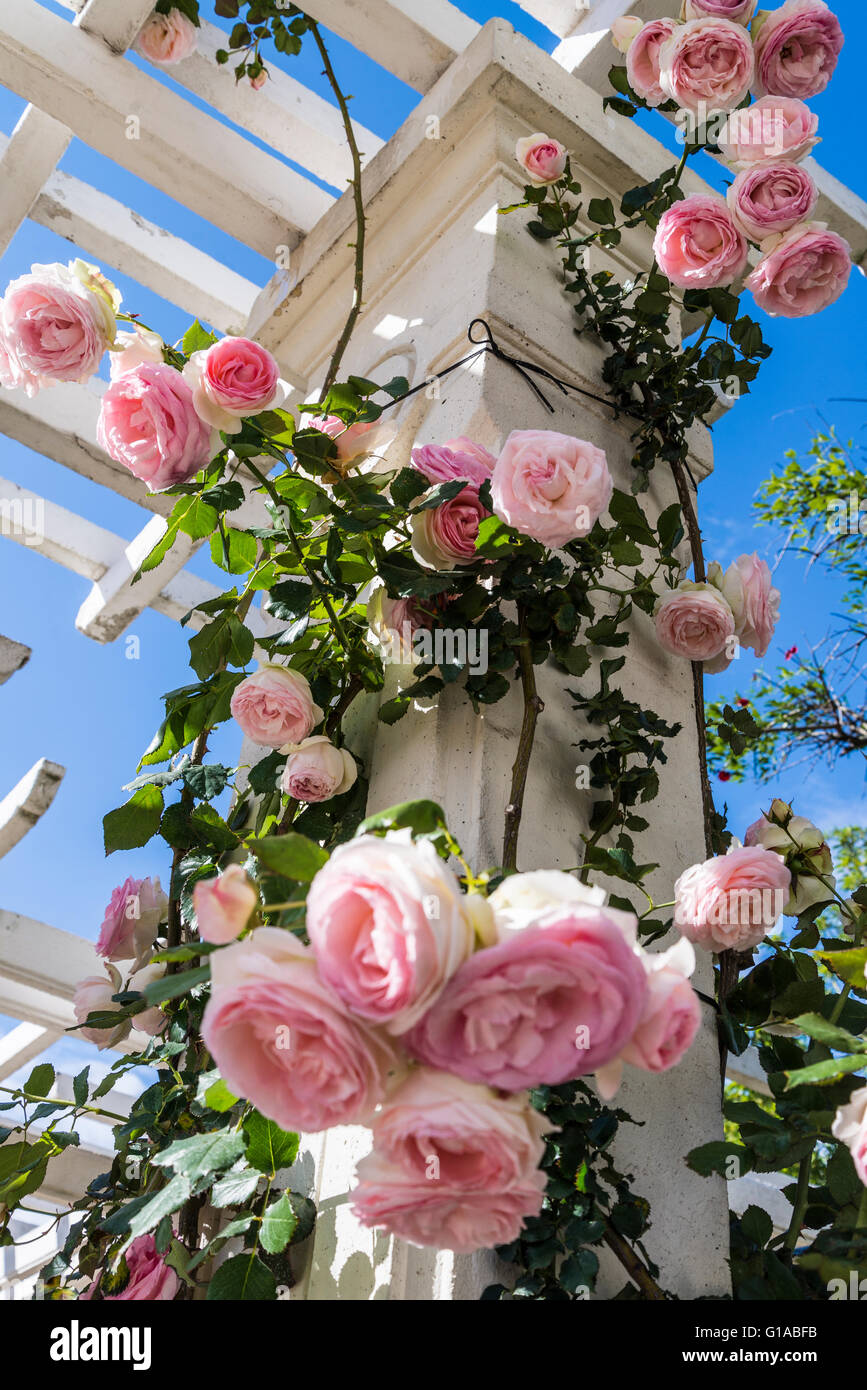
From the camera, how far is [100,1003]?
60.0 inches

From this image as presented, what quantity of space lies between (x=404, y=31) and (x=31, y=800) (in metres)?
2.05

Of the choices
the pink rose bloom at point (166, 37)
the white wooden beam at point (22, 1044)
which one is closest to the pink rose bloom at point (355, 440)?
the pink rose bloom at point (166, 37)

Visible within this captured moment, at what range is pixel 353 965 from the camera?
630 millimetres

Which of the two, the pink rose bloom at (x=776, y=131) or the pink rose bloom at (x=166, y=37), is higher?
the pink rose bloom at (x=166, y=37)

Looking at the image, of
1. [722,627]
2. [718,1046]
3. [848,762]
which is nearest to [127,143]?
[722,627]

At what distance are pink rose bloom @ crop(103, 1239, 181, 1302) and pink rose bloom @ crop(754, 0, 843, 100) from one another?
67.4 inches

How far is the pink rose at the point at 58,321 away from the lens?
1.26 meters

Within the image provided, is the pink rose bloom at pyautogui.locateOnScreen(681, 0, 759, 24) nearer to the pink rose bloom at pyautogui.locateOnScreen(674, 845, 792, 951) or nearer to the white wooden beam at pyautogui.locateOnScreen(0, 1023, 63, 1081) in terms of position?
the pink rose bloom at pyautogui.locateOnScreen(674, 845, 792, 951)

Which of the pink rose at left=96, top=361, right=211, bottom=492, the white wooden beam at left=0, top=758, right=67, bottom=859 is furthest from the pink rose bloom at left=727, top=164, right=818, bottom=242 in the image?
the white wooden beam at left=0, top=758, right=67, bottom=859

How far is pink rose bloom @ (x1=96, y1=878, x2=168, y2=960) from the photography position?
1532mm

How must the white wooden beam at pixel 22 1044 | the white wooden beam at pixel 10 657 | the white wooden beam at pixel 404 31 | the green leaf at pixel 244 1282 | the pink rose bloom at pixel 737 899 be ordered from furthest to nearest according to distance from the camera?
the white wooden beam at pixel 22 1044, the white wooden beam at pixel 10 657, the white wooden beam at pixel 404 31, the pink rose bloom at pixel 737 899, the green leaf at pixel 244 1282

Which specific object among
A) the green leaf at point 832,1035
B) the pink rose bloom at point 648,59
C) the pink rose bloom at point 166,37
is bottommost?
the green leaf at point 832,1035

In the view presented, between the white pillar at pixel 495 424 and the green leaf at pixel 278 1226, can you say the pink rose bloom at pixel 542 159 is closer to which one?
the white pillar at pixel 495 424

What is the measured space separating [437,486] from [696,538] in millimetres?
597
